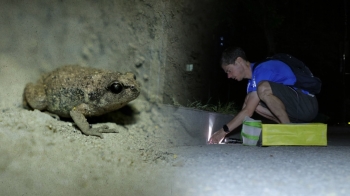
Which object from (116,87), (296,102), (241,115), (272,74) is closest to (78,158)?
(116,87)

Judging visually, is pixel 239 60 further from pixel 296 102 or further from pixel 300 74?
pixel 296 102

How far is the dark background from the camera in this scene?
6527 millimetres

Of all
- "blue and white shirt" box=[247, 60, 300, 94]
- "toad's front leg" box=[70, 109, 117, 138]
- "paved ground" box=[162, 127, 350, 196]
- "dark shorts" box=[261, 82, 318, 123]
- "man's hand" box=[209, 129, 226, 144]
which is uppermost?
"blue and white shirt" box=[247, 60, 300, 94]

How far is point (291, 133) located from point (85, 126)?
7.03ft

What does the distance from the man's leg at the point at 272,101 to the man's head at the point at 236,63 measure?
0.91 feet

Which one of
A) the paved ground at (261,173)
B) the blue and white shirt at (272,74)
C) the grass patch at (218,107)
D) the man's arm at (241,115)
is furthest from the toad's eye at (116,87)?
the grass patch at (218,107)

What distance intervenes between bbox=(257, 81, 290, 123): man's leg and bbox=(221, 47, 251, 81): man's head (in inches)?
11.0

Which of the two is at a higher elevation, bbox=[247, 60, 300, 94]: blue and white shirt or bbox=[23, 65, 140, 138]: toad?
bbox=[247, 60, 300, 94]: blue and white shirt

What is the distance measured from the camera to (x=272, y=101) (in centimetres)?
390

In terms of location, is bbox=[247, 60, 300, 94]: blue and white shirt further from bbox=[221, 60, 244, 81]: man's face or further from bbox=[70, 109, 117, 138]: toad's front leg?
bbox=[70, 109, 117, 138]: toad's front leg

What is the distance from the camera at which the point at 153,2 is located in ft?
13.7

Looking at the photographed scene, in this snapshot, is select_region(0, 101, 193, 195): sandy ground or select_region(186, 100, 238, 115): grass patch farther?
select_region(186, 100, 238, 115): grass patch

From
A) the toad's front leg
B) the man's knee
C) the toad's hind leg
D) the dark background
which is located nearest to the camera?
the toad's front leg

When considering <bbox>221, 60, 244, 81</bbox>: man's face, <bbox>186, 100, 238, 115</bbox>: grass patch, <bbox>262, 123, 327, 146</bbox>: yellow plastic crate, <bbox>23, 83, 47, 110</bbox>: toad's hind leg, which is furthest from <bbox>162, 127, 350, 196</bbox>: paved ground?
<bbox>186, 100, 238, 115</bbox>: grass patch
